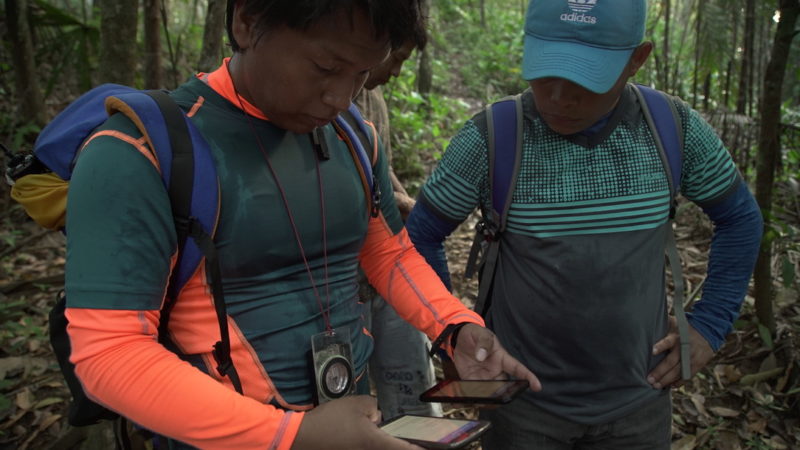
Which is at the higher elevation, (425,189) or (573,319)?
(425,189)

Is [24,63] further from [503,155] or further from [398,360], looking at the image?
[503,155]

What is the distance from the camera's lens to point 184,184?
1.20 meters

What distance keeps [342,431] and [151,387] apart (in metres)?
0.37

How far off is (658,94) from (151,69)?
3.84m

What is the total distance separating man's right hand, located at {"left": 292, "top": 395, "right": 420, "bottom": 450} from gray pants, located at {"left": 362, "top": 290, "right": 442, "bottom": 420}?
1267 millimetres

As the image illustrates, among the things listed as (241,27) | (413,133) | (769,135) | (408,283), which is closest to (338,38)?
(241,27)

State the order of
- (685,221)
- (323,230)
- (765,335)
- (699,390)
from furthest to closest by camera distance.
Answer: (685,221), (699,390), (765,335), (323,230)

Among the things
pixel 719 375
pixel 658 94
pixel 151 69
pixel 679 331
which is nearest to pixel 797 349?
pixel 719 375

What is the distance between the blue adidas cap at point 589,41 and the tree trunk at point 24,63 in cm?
525

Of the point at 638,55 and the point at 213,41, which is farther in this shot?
the point at 213,41

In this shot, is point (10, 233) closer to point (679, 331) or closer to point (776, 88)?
point (679, 331)

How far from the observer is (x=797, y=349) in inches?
130

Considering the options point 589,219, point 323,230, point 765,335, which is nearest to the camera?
point 323,230

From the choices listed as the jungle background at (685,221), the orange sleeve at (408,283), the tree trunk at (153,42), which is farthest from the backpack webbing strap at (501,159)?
the tree trunk at (153,42)
